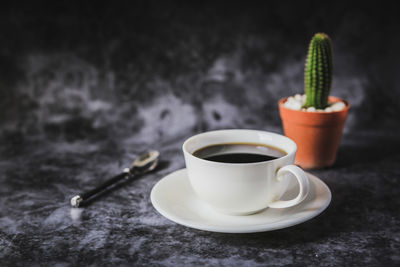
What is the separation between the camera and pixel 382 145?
1084 mm

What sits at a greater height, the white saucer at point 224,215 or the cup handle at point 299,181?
the cup handle at point 299,181

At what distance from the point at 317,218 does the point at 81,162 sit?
1.72 ft

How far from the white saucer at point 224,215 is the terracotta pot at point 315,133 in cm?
18

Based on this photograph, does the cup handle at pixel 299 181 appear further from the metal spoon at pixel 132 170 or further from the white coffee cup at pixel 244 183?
the metal spoon at pixel 132 170

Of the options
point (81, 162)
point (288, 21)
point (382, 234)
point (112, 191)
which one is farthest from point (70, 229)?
point (288, 21)

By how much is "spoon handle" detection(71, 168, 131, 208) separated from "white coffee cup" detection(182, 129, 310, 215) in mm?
212

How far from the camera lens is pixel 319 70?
0.93 meters

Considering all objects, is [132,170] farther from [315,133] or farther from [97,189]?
[315,133]

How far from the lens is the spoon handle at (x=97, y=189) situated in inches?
31.1

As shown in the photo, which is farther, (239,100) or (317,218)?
(239,100)

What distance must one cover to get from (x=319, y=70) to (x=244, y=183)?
38 centimetres

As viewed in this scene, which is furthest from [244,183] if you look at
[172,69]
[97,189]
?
[172,69]

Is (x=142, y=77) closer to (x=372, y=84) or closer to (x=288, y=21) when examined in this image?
(x=288, y=21)

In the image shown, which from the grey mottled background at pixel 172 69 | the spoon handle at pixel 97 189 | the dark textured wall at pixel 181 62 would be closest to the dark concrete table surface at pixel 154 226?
the spoon handle at pixel 97 189
